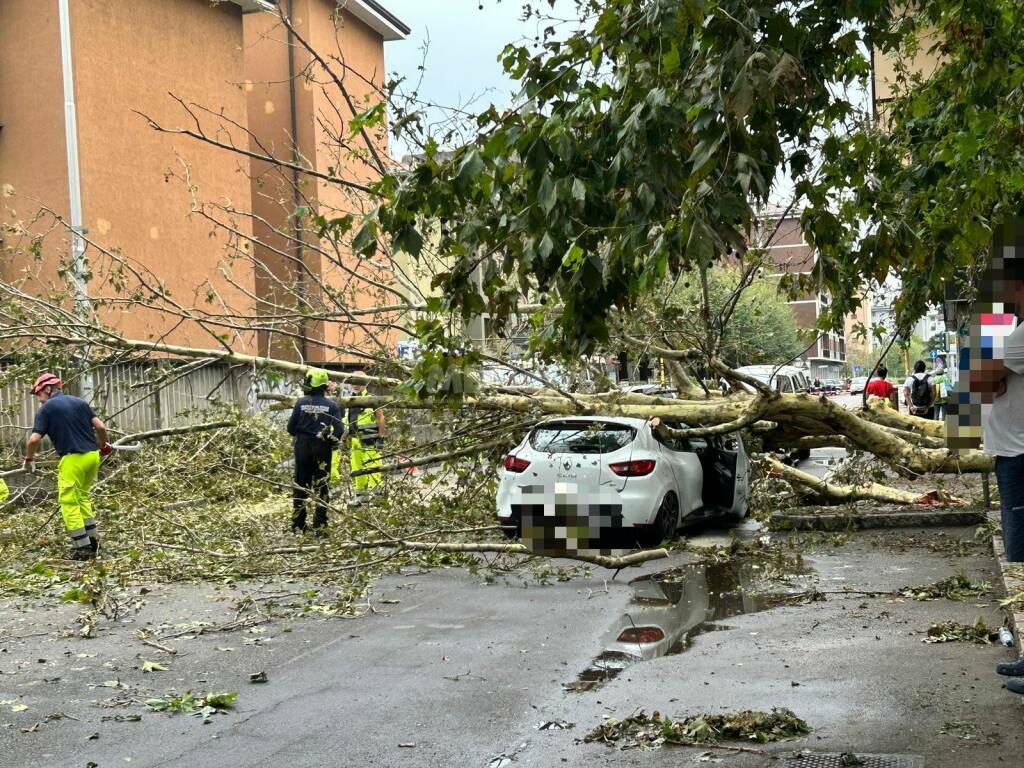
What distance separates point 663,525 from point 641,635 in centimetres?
416

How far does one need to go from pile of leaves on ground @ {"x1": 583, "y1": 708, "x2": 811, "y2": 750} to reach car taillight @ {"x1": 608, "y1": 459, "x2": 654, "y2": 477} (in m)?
5.93

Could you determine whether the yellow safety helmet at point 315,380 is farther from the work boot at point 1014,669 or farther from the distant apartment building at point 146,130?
the work boot at point 1014,669

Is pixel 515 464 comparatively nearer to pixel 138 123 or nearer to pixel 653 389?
pixel 653 389

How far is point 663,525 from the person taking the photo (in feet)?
38.0

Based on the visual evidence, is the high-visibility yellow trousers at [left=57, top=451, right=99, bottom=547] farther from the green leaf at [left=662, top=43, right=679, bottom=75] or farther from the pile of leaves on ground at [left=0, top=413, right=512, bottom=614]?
the green leaf at [left=662, top=43, right=679, bottom=75]

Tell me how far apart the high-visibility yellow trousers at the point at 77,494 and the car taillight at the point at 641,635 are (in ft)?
19.1

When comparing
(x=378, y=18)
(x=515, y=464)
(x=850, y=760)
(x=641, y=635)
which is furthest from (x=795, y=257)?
(x=378, y=18)

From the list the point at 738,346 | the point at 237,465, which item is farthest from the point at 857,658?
the point at 237,465

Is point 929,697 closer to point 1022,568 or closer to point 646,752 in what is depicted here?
point 646,752

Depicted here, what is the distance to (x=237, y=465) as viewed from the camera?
43.4 feet

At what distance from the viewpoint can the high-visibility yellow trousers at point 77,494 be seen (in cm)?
1071

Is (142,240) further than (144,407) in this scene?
Yes

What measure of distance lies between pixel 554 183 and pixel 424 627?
4344mm

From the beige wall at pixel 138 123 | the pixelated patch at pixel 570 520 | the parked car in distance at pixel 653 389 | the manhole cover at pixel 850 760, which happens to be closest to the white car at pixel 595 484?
the pixelated patch at pixel 570 520
